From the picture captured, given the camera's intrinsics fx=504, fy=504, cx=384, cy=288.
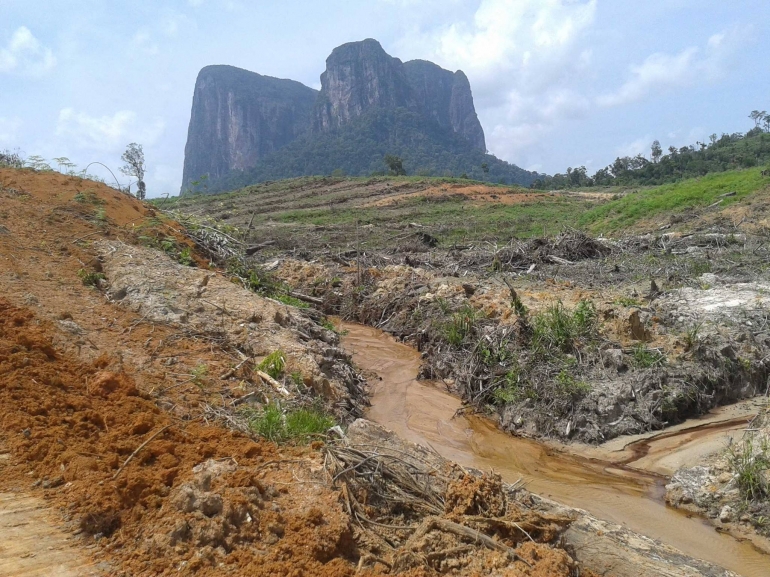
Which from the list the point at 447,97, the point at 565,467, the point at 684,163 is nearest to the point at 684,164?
the point at 684,163

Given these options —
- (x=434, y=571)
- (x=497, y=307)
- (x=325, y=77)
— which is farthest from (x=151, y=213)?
(x=325, y=77)

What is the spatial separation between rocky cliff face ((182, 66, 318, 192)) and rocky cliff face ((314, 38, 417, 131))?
8517mm

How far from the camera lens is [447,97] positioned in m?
165

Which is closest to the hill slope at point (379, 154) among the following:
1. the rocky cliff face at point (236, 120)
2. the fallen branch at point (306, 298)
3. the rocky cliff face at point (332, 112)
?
the rocky cliff face at point (332, 112)

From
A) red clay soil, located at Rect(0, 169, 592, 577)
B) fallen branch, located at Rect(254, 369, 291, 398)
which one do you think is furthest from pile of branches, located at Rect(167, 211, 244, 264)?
fallen branch, located at Rect(254, 369, 291, 398)

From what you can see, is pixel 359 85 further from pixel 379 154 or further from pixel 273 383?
pixel 273 383

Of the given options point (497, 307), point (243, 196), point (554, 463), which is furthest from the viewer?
point (243, 196)

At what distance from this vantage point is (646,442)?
5.54 metres

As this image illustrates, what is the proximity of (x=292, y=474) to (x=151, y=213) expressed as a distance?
26.0 ft

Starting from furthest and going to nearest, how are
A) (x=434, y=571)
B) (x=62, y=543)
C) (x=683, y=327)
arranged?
(x=683, y=327) < (x=434, y=571) < (x=62, y=543)

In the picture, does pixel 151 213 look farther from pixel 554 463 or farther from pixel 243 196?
pixel 243 196

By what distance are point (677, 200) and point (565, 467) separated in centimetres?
1724

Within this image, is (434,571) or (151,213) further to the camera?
(151,213)

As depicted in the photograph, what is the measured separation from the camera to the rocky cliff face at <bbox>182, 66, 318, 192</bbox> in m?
138
